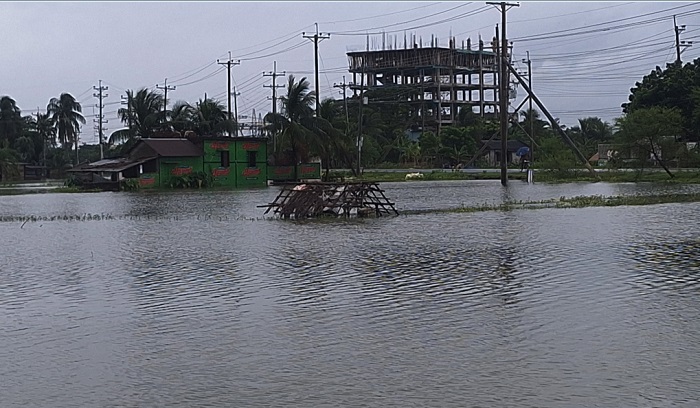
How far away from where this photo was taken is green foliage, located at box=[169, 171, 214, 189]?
54.0 meters

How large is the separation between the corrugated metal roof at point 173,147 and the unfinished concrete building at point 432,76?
2130 inches

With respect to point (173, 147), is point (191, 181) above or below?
below

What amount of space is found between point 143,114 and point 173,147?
12.9 metres

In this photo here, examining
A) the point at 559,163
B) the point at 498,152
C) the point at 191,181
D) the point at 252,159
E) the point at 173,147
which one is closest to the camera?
the point at 559,163

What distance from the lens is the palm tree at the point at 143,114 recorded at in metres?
66.0

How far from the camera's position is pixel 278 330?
9.23m

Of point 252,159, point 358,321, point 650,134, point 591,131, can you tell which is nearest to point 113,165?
point 252,159

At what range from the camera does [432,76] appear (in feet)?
374

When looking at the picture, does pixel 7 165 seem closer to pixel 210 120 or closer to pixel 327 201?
pixel 210 120

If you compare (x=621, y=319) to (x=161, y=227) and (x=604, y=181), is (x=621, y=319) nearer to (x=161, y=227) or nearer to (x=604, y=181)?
(x=161, y=227)

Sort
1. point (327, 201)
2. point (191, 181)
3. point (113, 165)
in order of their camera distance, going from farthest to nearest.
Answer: point (113, 165), point (191, 181), point (327, 201)

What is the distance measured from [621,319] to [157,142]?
48641 millimetres

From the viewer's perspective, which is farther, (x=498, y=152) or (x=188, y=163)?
(x=498, y=152)

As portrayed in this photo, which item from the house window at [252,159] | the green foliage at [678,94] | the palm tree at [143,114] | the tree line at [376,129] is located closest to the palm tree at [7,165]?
the tree line at [376,129]
